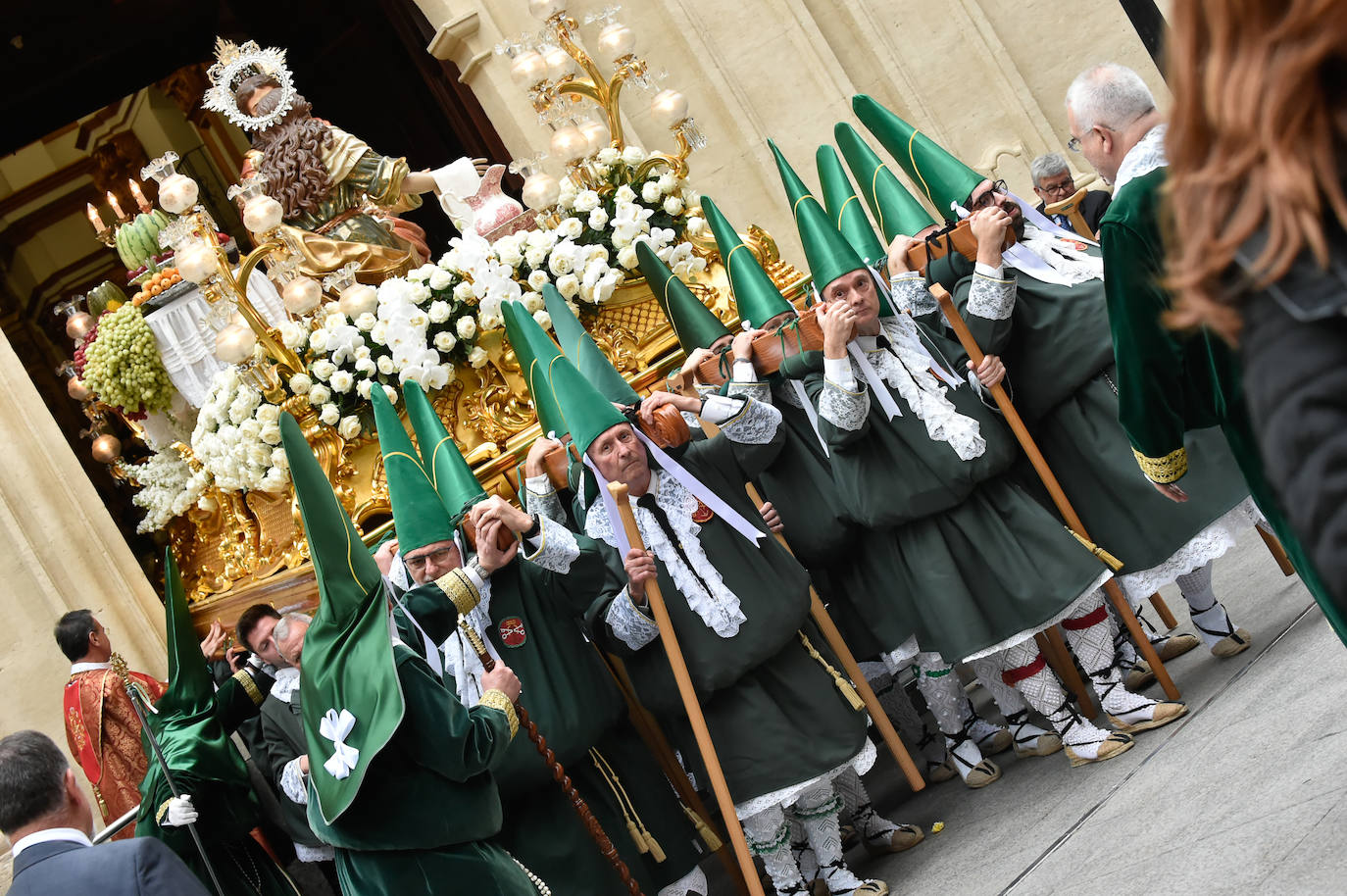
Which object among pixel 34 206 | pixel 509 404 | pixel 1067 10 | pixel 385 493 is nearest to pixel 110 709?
pixel 385 493

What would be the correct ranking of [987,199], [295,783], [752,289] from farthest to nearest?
[752,289]
[987,199]
[295,783]

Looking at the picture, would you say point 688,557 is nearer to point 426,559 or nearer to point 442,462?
point 426,559

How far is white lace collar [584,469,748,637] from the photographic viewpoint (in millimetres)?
4047

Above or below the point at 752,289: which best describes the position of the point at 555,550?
below

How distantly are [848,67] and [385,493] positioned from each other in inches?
185

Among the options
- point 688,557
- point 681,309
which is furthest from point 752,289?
point 688,557

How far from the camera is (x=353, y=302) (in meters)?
5.40

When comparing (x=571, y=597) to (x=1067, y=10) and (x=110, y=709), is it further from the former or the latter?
(x=1067, y=10)

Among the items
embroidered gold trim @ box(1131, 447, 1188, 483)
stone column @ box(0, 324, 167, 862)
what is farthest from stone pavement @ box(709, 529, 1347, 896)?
stone column @ box(0, 324, 167, 862)

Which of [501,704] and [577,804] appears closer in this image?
[501,704]

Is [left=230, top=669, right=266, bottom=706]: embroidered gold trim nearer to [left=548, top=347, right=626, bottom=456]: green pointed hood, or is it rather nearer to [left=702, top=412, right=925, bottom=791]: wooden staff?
[left=548, top=347, right=626, bottom=456]: green pointed hood

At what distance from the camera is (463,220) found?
6.28 m

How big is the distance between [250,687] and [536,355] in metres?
1.56

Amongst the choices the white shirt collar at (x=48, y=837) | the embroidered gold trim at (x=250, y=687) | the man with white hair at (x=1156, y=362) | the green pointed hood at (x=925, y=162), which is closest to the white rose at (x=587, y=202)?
the green pointed hood at (x=925, y=162)
